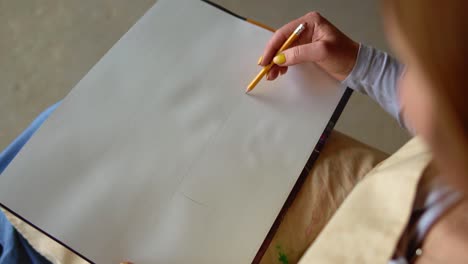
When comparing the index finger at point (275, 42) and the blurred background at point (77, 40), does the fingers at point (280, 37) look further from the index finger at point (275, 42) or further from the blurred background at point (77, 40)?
the blurred background at point (77, 40)

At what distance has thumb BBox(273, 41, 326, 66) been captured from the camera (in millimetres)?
569

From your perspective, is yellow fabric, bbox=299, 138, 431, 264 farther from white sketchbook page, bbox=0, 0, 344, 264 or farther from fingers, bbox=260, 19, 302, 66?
fingers, bbox=260, 19, 302, 66

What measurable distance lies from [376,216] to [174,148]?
249 millimetres

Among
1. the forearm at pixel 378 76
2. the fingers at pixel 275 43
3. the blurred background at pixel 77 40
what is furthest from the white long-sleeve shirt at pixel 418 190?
the blurred background at pixel 77 40

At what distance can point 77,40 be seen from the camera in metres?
1.25

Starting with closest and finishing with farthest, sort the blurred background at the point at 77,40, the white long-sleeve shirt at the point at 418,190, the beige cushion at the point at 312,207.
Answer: the white long-sleeve shirt at the point at 418,190 → the beige cushion at the point at 312,207 → the blurred background at the point at 77,40

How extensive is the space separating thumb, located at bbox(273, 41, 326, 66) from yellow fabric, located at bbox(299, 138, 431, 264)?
0.17 m

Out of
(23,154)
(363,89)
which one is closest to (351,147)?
(363,89)

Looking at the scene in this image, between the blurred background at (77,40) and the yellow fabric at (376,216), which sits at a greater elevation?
the blurred background at (77,40)

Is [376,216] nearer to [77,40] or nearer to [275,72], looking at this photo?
[275,72]

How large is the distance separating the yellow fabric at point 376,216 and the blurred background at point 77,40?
673 mm

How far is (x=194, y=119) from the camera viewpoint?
0.56 m

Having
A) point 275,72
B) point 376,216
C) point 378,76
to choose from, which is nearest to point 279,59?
point 275,72

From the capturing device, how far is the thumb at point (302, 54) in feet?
1.87
